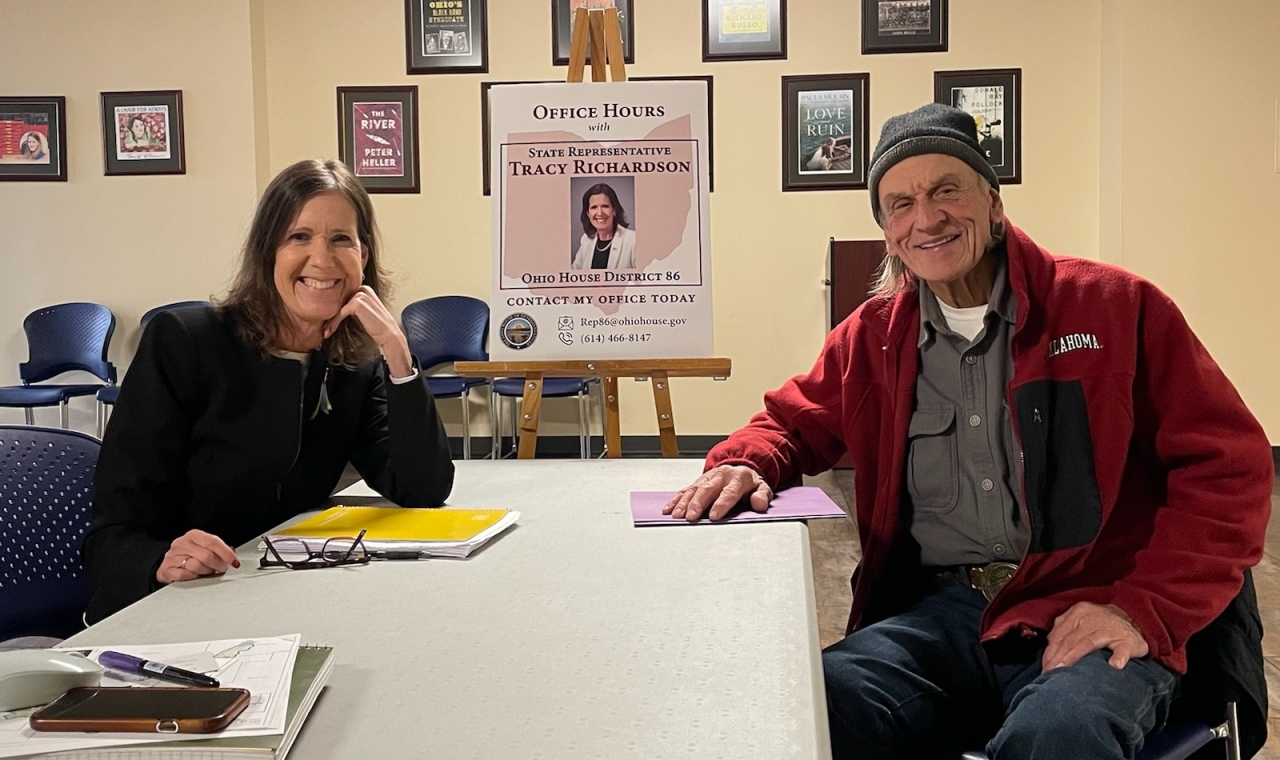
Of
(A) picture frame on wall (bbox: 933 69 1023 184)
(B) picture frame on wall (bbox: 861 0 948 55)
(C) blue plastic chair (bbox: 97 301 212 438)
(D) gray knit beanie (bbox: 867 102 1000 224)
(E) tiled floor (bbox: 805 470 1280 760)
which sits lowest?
(E) tiled floor (bbox: 805 470 1280 760)

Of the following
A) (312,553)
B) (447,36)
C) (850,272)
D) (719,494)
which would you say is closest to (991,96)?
(850,272)

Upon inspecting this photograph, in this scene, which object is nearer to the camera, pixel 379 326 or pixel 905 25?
pixel 379 326

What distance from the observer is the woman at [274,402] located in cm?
156

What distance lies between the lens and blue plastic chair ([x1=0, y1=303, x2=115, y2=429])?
6.06 meters

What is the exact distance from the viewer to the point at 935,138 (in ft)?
5.43

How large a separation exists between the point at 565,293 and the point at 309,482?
126cm


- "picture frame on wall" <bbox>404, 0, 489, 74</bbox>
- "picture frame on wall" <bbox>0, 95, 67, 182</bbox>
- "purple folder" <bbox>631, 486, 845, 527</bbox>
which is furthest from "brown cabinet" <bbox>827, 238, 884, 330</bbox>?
"picture frame on wall" <bbox>0, 95, 67, 182</bbox>

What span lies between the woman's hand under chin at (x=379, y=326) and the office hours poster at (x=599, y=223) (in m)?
1.08

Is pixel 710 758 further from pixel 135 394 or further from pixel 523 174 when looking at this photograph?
pixel 523 174

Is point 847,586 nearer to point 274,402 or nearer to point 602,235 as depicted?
point 602,235

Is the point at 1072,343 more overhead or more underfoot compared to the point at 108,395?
more overhead

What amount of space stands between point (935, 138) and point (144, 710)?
54.6 inches

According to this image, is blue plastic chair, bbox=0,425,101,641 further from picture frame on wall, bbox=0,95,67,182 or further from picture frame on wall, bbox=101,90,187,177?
picture frame on wall, bbox=0,95,67,182

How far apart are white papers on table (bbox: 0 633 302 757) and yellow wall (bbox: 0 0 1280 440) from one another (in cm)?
545
